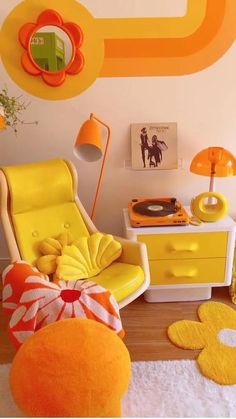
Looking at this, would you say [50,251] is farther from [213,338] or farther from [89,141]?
[213,338]

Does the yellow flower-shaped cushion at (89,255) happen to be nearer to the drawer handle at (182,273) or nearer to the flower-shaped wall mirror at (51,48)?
the drawer handle at (182,273)

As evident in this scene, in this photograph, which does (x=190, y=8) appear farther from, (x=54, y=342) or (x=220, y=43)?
(x=54, y=342)

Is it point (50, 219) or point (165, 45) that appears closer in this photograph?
point (50, 219)

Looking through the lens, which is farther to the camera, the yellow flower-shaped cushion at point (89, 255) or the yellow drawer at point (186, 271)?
the yellow drawer at point (186, 271)

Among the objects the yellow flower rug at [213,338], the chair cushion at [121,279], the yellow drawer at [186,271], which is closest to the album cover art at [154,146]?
the yellow drawer at [186,271]

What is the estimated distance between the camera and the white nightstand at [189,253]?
218 cm

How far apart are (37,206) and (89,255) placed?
398 millimetres

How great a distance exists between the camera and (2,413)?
1561 mm

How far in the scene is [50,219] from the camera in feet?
7.02

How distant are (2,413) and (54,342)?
0.53m

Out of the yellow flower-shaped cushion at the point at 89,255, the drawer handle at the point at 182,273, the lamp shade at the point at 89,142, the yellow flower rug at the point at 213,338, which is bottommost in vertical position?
the yellow flower rug at the point at 213,338

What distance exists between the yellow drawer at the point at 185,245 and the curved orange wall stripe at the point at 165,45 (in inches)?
42.3

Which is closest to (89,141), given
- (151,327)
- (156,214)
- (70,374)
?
(156,214)

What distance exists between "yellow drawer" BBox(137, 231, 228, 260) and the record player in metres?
0.07
